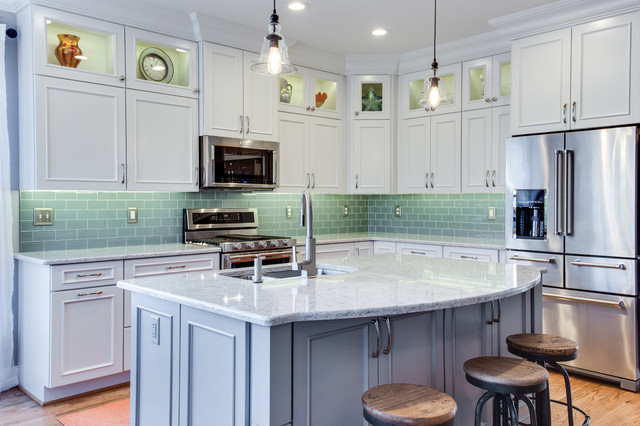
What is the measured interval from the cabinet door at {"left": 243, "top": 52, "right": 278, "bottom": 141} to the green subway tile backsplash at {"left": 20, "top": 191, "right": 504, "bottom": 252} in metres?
0.64

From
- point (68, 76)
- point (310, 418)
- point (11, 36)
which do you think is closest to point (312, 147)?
point (68, 76)

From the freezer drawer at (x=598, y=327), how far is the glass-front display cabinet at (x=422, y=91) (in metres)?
1.98

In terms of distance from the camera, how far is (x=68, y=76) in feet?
11.5

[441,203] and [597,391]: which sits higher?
[441,203]

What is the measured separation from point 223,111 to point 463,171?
2.20 m

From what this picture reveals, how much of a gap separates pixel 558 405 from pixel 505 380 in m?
1.53

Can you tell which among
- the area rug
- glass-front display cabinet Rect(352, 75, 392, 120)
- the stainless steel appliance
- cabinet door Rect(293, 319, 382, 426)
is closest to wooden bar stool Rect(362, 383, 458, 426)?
cabinet door Rect(293, 319, 382, 426)

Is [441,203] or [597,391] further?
[441,203]

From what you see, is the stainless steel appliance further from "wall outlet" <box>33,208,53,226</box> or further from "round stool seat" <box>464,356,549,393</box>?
"round stool seat" <box>464,356,549,393</box>

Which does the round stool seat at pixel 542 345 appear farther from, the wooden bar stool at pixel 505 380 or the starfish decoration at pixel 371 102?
the starfish decoration at pixel 371 102

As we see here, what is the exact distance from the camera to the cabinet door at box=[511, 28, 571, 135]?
12.5 ft

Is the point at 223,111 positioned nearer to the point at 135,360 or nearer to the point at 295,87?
the point at 295,87

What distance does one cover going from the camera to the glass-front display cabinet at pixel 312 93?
4.88 m

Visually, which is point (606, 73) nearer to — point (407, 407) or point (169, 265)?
point (407, 407)
